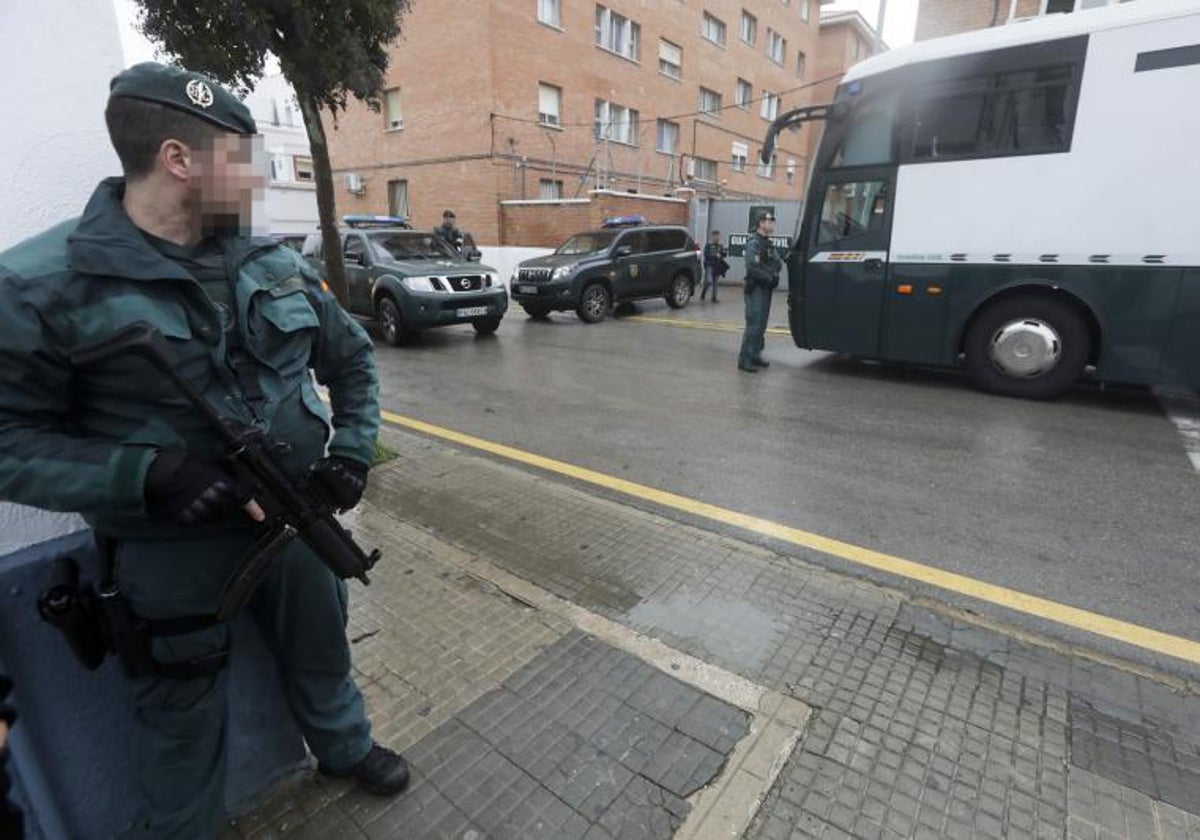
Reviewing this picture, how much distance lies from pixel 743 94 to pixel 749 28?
2.86m

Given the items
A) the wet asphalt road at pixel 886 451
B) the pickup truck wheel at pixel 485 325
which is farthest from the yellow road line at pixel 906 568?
the pickup truck wheel at pixel 485 325

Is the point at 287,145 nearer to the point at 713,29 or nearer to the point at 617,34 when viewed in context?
the point at 617,34

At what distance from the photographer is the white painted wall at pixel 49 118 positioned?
1577 millimetres

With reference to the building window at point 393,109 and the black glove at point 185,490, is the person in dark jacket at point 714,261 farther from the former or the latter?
the black glove at point 185,490

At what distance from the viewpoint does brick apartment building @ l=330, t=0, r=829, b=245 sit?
63.8 ft

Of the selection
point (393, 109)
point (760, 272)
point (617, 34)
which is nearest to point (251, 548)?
point (760, 272)

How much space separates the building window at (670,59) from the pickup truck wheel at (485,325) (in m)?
18.6

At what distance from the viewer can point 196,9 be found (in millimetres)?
5570

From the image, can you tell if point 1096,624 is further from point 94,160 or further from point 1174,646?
point 94,160

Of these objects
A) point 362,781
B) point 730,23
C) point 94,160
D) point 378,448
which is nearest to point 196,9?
point 378,448

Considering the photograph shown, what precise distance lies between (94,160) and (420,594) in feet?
6.72

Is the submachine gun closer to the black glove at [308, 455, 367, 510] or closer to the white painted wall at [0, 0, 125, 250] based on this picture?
the black glove at [308, 455, 367, 510]

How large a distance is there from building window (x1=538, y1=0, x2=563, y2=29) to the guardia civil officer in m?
22.2

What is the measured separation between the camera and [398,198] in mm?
22844
